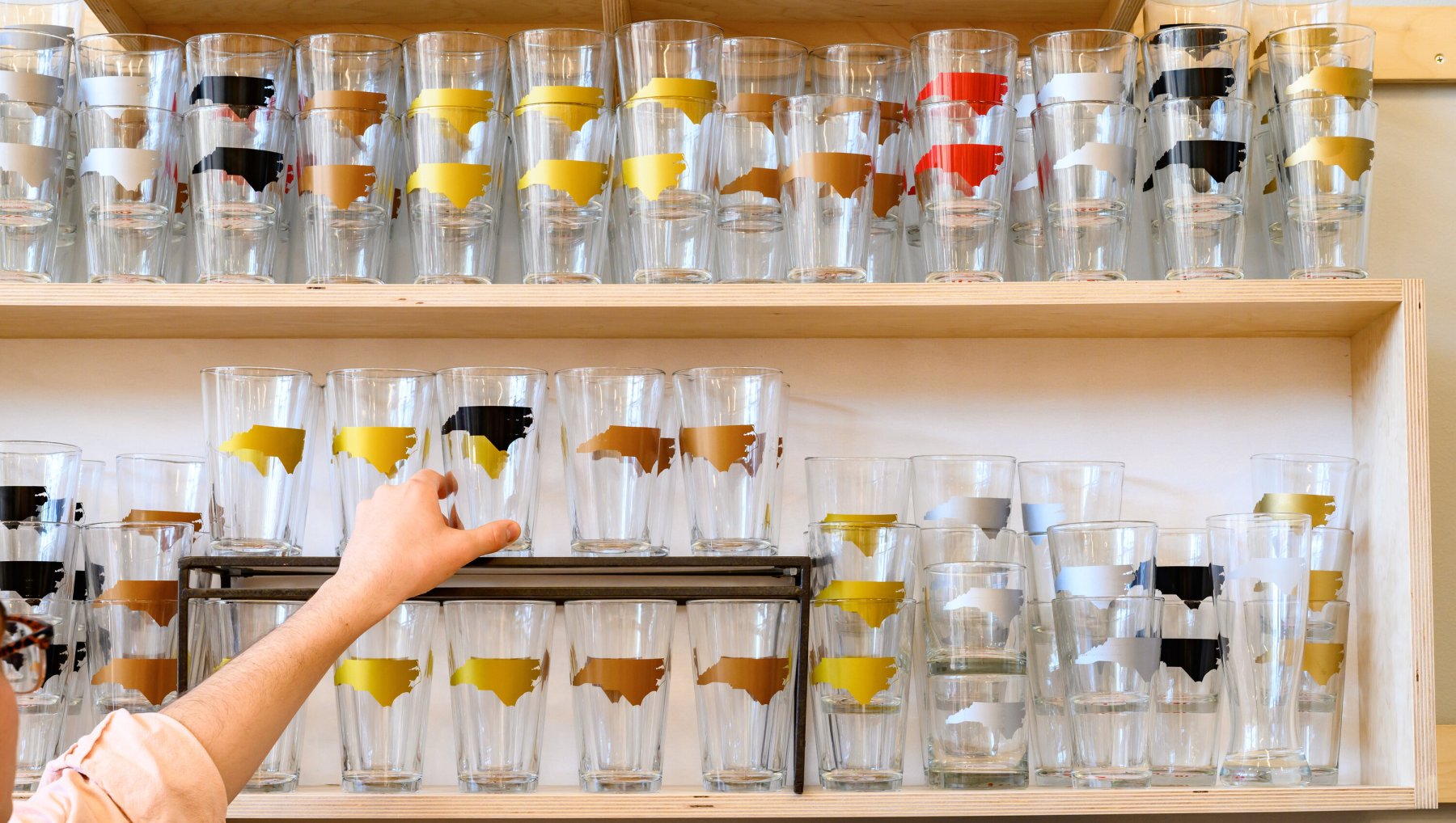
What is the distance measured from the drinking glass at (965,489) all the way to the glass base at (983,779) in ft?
0.83

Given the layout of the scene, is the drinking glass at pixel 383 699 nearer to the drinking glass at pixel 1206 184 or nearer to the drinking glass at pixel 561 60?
the drinking glass at pixel 561 60

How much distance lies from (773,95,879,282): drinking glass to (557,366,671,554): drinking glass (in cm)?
21

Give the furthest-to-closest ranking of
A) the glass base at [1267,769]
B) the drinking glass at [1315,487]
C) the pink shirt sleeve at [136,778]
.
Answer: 1. the drinking glass at [1315,487]
2. the glass base at [1267,769]
3. the pink shirt sleeve at [136,778]

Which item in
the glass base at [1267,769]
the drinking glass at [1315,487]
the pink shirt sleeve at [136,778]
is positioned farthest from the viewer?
the drinking glass at [1315,487]

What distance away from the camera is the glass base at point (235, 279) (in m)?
1.41

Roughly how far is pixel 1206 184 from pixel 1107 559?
41 centimetres

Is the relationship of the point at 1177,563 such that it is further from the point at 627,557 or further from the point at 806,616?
the point at 627,557

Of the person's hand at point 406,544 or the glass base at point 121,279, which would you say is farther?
the glass base at point 121,279

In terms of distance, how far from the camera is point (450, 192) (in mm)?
1405

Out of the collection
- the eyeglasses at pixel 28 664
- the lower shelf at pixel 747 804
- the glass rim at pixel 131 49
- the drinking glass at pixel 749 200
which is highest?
the glass rim at pixel 131 49

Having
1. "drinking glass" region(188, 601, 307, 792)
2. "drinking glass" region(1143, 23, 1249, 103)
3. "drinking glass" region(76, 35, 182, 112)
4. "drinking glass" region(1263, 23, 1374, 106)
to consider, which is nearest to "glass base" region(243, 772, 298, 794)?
"drinking glass" region(188, 601, 307, 792)

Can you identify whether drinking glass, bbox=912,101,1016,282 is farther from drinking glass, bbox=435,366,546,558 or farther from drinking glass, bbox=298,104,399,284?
drinking glass, bbox=298,104,399,284

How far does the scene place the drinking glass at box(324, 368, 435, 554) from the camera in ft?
4.50

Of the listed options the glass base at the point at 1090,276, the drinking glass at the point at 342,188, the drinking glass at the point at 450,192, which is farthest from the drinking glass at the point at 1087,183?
the drinking glass at the point at 342,188
